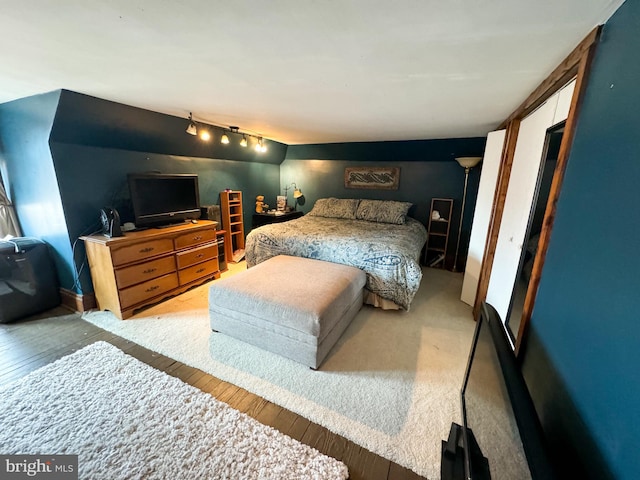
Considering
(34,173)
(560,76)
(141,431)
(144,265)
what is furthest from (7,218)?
(560,76)

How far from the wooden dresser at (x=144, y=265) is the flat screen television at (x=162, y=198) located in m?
0.16

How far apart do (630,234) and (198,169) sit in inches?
157

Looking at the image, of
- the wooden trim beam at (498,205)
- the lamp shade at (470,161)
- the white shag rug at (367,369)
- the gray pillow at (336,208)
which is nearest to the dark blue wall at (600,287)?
the white shag rug at (367,369)

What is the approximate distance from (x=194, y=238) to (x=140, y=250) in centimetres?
62

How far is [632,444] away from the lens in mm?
581

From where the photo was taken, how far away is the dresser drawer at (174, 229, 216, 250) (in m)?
2.86

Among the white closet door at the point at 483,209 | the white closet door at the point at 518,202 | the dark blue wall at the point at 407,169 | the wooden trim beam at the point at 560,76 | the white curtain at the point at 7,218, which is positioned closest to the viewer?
the wooden trim beam at the point at 560,76

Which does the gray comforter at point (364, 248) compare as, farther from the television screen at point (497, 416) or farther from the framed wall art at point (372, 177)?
the television screen at point (497, 416)

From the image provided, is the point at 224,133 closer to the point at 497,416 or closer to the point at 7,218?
the point at 7,218

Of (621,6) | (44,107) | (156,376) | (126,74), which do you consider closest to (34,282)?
(44,107)

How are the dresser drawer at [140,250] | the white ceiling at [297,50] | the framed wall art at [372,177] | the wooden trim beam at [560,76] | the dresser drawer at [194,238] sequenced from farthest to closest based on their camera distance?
the framed wall art at [372,177]
the dresser drawer at [194,238]
the dresser drawer at [140,250]
the wooden trim beam at [560,76]
the white ceiling at [297,50]

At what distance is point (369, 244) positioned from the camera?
8.87 ft

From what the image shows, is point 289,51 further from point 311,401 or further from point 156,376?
point 156,376

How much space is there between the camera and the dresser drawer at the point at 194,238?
286 cm
